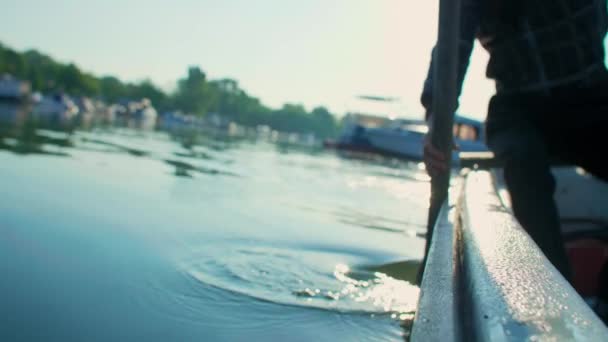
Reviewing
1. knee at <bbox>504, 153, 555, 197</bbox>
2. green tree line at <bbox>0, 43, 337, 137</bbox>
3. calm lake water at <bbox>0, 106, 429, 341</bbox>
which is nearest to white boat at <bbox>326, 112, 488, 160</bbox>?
calm lake water at <bbox>0, 106, 429, 341</bbox>

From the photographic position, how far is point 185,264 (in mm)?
2287

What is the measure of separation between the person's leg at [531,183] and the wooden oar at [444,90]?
0.83 ft

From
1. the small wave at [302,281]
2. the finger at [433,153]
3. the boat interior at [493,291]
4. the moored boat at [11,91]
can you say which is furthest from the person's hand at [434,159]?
Answer: the moored boat at [11,91]

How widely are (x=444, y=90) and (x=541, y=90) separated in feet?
1.64

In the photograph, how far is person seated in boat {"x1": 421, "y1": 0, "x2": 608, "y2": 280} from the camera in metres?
1.83

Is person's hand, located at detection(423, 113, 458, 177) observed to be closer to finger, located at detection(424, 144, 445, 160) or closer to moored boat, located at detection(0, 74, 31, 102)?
finger, located at detection(424, 144, 445, 160)

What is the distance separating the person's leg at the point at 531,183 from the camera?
66.4 inches

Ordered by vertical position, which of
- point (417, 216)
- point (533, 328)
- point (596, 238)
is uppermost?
point (533, 328)

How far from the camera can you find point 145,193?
4105 mm

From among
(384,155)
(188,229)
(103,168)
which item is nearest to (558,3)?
(188,229)

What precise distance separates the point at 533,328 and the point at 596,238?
2.49m

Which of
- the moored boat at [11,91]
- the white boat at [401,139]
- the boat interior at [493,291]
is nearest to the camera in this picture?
the boat interior at [493,291]

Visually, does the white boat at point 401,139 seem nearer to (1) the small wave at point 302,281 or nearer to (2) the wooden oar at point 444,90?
(1) the small wave at point 302,281

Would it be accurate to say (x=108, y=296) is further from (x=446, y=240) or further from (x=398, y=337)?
(x=446, y=240)
